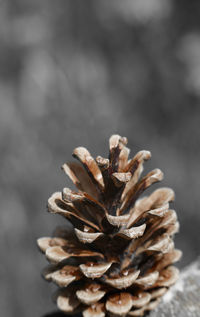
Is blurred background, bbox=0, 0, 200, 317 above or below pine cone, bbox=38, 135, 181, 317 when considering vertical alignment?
above

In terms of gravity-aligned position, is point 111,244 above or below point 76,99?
below

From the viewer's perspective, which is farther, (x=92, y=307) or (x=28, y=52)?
(x=28, y=52)

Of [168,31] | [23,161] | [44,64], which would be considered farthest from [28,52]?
[168,31]

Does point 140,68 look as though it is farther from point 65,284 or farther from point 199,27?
point 65,284

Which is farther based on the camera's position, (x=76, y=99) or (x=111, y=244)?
(x=76, y=99)

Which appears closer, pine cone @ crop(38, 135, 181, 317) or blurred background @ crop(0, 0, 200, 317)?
pine cone @ crop(38, 135, 181, 317)
